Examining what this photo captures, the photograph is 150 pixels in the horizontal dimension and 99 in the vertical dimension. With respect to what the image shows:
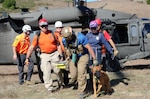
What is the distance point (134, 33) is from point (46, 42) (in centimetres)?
470

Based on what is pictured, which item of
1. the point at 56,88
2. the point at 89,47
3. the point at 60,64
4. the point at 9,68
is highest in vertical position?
the point at 89,47

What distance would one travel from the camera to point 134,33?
12828 millimetres

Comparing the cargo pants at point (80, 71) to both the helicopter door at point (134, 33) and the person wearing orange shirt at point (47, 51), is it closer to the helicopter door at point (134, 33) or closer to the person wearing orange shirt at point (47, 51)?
the person wearing orange shirt at point (47, 51)

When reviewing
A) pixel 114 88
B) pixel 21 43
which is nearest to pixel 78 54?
Answer: pixel 114 88

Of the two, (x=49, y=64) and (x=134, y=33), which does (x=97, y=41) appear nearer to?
(x=49, y=64)

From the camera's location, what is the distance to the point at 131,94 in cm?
861

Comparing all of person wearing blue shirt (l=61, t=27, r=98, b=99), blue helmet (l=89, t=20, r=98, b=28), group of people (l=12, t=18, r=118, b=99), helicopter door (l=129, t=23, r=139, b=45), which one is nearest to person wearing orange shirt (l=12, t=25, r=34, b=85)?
group of people (l=12, t=18, r=118, b=99)

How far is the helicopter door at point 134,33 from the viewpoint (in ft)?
42.1

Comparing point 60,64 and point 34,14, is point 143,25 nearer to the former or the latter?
point 34,14

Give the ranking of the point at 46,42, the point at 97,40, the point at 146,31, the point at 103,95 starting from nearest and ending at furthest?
1. the point at 103,95
2. the point at 97,40
3. the point at 46,42
4. the point at 146,31

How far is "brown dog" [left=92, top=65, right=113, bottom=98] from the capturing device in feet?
26.7

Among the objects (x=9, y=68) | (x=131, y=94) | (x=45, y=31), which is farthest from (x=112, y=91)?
(x=9, y=68)

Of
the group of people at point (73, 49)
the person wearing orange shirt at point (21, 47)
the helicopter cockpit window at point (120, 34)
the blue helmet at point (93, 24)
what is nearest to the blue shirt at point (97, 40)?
the group of people at point (73, 49)

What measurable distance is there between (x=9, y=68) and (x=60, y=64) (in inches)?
287
